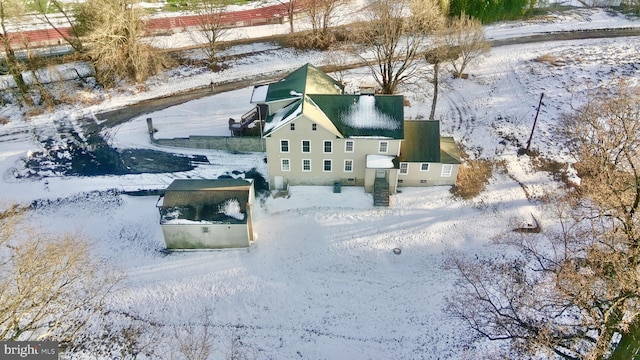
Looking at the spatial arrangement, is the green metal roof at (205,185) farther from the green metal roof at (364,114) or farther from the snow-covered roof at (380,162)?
the snow-covered roof at (380,162)

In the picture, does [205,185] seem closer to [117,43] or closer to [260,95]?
[260,95]

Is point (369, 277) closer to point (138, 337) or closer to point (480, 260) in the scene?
point (480, 260)

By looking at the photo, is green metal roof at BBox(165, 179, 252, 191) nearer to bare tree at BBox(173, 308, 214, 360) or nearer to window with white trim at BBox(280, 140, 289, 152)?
window with white trim at BBox(280, 140, 289, 152)

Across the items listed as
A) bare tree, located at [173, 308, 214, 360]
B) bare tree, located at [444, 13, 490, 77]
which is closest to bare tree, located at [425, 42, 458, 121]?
bare tree, located at [444, 13, 490, 77]

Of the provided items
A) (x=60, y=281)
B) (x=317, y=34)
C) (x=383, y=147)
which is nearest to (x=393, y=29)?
(x=383, y=147)

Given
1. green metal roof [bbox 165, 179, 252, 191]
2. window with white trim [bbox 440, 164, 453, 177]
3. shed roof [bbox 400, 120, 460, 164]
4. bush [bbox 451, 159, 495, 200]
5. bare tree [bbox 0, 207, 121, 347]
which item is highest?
shed roof [bbox 400, 120, 460, 164]
